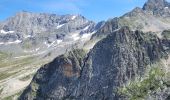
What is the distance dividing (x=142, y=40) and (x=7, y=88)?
88.6 m

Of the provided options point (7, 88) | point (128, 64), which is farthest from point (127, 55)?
point (7, 88)

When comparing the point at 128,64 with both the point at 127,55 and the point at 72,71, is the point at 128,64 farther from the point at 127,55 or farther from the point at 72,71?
the point at 72,71

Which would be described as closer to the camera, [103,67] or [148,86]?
[148,86]

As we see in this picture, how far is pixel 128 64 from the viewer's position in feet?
360

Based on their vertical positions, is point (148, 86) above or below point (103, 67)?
above

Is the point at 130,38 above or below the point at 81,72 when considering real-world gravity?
above

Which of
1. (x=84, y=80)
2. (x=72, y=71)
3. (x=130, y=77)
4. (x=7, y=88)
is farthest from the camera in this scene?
(x=7, y=88)

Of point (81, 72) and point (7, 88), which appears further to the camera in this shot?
point (7, 88)

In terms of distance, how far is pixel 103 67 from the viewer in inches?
4417

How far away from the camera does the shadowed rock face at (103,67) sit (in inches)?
4257

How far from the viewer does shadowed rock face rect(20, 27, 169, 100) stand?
108125mm

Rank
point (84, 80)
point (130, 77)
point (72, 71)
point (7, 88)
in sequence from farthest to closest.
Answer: point (7, 88) < point (72, 71) < point (84, 80) < point (130, 77)

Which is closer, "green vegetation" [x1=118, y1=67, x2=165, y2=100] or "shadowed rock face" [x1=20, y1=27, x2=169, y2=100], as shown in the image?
"green vegetation" [x1=118, y1=67, x2=165, y2=100]

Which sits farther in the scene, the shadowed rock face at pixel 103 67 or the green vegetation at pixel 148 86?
the shadowed rock face at pixel 103 67
